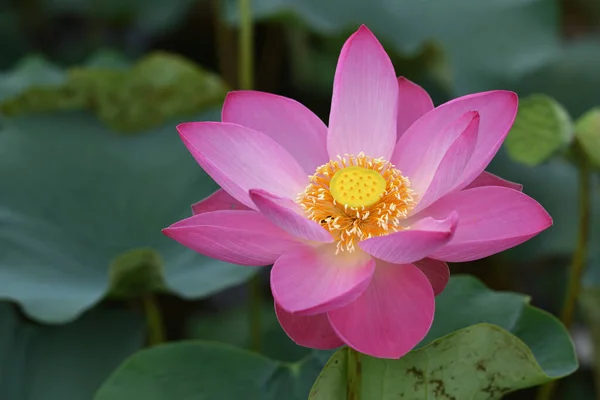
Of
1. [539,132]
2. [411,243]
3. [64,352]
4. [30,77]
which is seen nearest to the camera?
[411,243]

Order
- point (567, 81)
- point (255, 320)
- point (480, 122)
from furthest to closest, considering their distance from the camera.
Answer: point (567, 81)
point (255, 320)
point (480, 122)

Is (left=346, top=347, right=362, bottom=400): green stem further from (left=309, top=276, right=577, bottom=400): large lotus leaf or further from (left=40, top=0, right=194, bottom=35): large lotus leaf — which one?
(left=40, top=0, right=194, bottom=35): large lotus leaf

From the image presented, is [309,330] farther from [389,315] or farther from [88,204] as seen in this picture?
[88,204]

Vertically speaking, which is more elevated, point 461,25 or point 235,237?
point 235,237

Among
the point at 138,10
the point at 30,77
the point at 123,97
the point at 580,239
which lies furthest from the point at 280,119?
the point at 138,10

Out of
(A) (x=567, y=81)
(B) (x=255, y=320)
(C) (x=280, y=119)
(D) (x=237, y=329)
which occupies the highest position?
(C) (x=280, y=119)

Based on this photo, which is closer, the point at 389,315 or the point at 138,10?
the point at 389,315

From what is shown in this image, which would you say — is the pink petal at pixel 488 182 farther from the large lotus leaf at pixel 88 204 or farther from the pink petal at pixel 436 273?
the large lotus leaf at pixel 88 204

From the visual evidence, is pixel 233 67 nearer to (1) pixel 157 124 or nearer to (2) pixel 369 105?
(1) pixel 157 124

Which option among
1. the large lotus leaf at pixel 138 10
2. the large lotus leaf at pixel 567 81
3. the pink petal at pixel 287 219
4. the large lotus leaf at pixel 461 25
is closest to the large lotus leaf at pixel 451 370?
the pink petal at pixel 287 219
